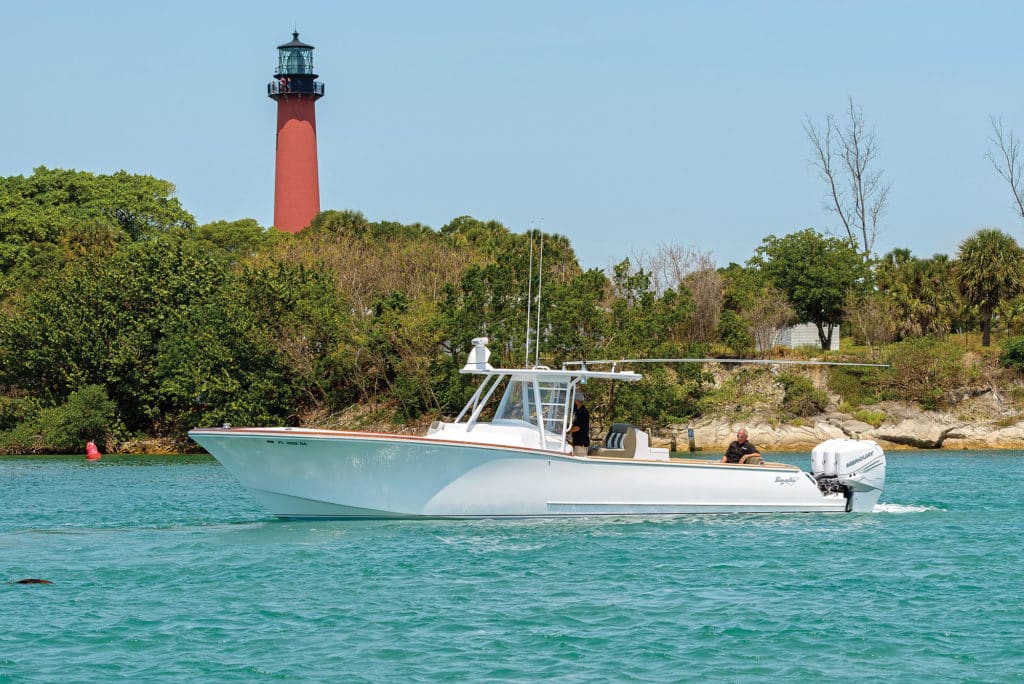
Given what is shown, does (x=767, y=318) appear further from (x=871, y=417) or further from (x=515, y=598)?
(x=515, y=598)

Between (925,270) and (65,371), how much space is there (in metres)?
37.0

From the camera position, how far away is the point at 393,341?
49938 millimetres

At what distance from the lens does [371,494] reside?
22.4 metres

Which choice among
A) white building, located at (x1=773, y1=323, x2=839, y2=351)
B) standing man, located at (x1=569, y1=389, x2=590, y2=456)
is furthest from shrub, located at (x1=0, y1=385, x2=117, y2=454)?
standing man, located at (x1=569, y1=389, x2=590, y2=456)

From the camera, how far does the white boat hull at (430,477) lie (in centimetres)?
2209

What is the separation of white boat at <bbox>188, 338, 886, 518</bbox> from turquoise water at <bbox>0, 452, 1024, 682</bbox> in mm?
360

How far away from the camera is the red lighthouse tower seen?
74.4 metres

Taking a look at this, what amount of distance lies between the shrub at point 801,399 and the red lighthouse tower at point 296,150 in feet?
110

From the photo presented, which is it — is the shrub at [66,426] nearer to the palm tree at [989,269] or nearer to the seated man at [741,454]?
the seated man at [741,454]

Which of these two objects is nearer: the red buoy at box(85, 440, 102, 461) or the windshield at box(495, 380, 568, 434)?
the windshield at box(495, 380, 568, 434)

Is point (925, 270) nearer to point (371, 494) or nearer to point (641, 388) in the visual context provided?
point (641, 388)

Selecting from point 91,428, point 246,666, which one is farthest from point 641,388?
point 246,666

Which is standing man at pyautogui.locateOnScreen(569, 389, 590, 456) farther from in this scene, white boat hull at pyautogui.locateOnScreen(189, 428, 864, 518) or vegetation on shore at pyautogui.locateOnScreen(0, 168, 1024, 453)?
vegetation on shore at pyautogui.locateOnScreen(0, 168, 1024, 453)

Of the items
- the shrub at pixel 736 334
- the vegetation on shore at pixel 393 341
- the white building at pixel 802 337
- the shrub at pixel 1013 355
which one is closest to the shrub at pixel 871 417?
the vegetation on shore at pixel 393 341
